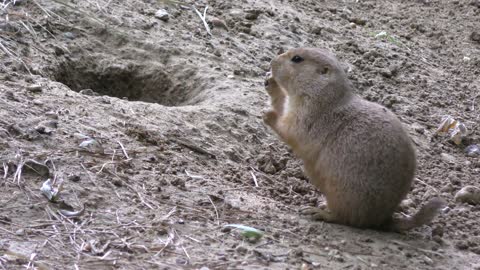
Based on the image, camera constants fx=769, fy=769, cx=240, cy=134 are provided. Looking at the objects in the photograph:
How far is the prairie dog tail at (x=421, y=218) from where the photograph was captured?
15.2 ft

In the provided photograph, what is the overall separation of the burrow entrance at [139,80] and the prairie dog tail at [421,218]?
86.8 inches

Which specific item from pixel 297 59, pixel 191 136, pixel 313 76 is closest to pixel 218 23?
pixel 191 136

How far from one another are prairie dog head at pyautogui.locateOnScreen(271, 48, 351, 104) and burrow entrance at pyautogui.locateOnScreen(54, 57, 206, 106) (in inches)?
49.7

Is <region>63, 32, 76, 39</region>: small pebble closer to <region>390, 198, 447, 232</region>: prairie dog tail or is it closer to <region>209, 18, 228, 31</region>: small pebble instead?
<region>209, 18, 228, 31</region>: small pebble

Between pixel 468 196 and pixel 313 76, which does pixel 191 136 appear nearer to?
pixel 313 76

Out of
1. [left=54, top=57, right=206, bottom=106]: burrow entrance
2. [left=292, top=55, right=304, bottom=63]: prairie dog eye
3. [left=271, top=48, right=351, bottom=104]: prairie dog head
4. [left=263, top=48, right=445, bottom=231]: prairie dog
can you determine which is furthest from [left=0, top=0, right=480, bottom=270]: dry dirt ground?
[left=292, top=55, right=304, bottom=63]: prairie dog eye

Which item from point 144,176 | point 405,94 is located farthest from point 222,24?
point 144,176

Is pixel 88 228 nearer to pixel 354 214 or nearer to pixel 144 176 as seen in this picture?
pixel 144 176

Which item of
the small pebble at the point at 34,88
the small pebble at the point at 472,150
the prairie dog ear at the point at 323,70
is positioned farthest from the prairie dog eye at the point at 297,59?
the small pebble at the point at 472,150

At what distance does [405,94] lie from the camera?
7.27 meters

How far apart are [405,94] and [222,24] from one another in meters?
1.85

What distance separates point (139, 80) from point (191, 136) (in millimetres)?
1337

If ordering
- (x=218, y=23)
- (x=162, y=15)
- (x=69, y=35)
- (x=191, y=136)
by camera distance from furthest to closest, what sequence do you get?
1. (x=218, y=23)
2. (x=162, y=15)
3. (x=69, y=35)
4. (x=191, y=136)

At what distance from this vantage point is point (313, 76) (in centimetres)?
513
